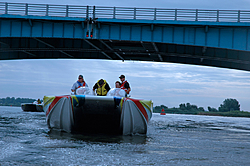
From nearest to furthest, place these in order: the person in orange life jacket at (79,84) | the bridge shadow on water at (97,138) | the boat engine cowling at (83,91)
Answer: the bridge shadow on water at (97,138) < the boat engine cowling at (83,91) < the person in orange life jacket at (79,84)

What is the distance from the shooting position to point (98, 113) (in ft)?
34.6

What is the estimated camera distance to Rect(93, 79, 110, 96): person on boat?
11.5m

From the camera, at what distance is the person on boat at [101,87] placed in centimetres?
1147

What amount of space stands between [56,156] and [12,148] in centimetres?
139

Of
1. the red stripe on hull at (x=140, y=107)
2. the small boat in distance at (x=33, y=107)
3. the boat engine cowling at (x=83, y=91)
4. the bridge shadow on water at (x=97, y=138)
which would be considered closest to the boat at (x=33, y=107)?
the small boat in distance at (x=33, y=107)

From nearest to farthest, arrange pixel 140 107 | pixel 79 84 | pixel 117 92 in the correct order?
pixel 140 107 < pixel 117 92 < pixel 79 84

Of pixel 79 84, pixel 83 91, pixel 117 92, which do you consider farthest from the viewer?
pixel 79 84

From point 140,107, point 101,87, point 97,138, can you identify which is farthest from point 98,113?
point 140,107

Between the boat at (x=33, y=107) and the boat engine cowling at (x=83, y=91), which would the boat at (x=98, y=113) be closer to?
the boat engine cowling at (x=83, y=91)

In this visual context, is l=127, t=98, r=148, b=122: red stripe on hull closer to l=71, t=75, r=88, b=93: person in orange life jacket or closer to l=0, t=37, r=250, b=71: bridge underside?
l=71, t=75, r=88, b=93: person in orange life jacket

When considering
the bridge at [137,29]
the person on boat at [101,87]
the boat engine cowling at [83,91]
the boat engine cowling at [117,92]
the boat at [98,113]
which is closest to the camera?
the boat at [98,113]

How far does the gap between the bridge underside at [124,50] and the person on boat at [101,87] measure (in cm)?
1909

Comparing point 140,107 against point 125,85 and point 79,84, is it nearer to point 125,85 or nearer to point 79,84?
point 125,85

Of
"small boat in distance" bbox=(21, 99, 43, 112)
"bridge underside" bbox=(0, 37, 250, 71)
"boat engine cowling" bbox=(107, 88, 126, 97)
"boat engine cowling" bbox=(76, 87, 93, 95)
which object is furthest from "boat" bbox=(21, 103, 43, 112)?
"boat engine cowling" bbox=(107, 88, 126, 97)
